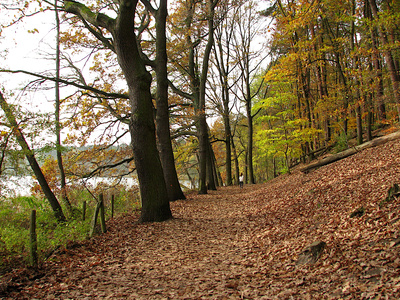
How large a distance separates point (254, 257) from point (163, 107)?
27.2 feet

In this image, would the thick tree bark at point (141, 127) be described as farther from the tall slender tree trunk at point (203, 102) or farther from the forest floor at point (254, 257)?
the tall slender tree trunk at point (203, 102)

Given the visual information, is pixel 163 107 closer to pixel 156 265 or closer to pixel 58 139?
pixel 58 139

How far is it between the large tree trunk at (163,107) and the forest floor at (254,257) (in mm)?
4494

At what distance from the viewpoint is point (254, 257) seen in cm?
473

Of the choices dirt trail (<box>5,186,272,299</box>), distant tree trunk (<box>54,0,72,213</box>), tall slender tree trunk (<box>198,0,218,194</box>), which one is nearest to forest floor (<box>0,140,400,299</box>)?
dirt trail (<box>5,186,272,299</box>)

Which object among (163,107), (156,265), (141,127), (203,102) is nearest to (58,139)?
(163,107)

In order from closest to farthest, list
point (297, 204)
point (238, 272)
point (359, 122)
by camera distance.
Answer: point (238, 272) < point (297, 204) < point (359, 122)

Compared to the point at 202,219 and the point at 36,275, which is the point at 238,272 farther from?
Answer: the point at 202,219

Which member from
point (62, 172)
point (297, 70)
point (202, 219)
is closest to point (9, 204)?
point (62, 172)

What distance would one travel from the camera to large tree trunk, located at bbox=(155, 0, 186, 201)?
11.0m

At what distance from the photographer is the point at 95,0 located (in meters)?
11.0

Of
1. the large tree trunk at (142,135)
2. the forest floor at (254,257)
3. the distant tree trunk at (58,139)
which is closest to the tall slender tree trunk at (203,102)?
the large tree trunk at (142,135)

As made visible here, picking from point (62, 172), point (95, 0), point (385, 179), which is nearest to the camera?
point (385, 179)

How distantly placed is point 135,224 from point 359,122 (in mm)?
10562
